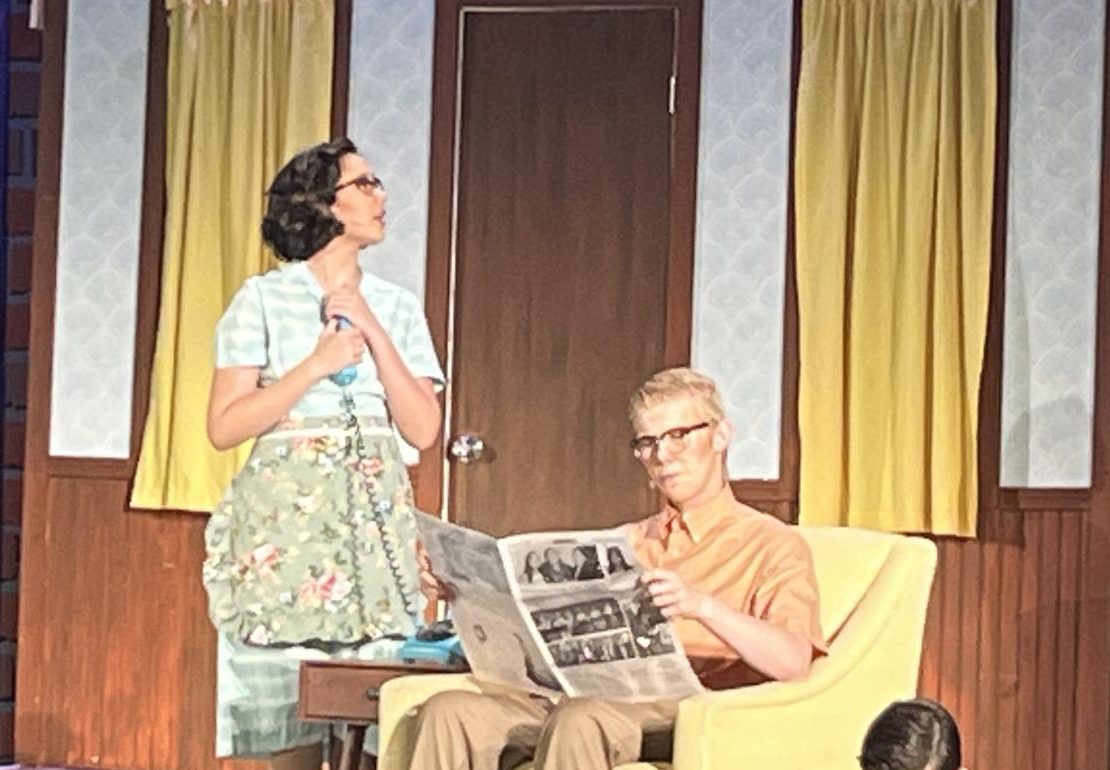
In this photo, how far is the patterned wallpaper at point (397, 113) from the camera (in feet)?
19.0

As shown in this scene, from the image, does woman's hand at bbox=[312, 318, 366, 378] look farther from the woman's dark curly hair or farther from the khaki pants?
the khaki pants

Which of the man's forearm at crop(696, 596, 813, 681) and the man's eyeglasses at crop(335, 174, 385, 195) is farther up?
the man's eyeglasses at crop(335, 174, 385, 195)

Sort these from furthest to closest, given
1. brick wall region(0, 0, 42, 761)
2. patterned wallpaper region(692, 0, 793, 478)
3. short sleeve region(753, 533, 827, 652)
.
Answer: brick wall region(0, 0, 42, 761), patterned wallpaper region(692, 0, 793, 478), short sleeve region(753, 533, 827, 652)

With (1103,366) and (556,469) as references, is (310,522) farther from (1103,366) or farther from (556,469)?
(1103,366)

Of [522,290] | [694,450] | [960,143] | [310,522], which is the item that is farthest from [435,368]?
[960,143]

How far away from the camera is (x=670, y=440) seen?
12.1 ft

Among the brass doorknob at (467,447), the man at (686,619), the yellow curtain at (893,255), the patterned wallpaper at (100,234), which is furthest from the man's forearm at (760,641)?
the patterned wallpaper at (100,234)

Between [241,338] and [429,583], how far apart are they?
0.65 meters

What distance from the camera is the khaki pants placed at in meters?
3.46

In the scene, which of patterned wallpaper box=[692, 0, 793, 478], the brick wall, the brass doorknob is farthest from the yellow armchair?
the brick wall

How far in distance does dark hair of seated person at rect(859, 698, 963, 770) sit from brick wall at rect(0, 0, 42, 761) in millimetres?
3651

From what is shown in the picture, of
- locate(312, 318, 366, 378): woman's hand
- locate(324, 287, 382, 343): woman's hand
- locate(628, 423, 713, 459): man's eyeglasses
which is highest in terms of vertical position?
locate(324, 287, 382, 343): woman's hand

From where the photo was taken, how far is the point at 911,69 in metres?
5.46

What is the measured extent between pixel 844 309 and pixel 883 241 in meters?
0.21
